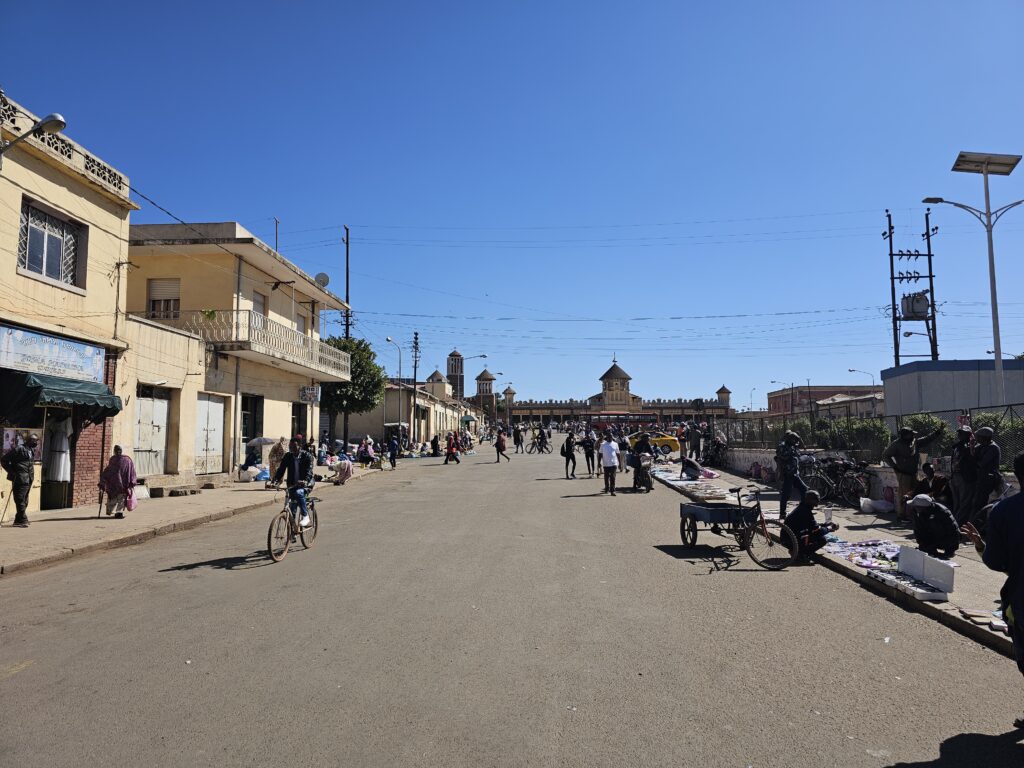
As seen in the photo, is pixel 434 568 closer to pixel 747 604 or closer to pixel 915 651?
pixel 747 604

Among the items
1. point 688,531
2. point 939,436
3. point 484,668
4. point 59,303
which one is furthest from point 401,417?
point 484,668

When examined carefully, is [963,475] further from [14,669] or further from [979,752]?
[14,669]

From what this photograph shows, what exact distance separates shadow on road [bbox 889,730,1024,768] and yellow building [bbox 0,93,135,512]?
47.4 feet

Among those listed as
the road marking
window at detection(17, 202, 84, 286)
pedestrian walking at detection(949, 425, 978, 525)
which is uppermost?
window at detection(17, 202, 84, 286)

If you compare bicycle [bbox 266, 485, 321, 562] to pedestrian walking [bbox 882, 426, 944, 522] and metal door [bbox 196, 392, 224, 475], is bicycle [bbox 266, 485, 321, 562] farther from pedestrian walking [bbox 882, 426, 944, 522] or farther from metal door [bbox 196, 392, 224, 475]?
metal door [bbox 196, 392, 224, 475]

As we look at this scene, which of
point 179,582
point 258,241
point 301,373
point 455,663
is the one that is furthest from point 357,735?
point 301,373

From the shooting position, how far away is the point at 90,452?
1587cm

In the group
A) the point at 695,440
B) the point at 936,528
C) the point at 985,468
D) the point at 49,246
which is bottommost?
the point at 936,528

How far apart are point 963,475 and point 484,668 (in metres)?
9.09

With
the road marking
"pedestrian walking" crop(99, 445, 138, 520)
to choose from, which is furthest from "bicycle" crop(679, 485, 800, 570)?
"pedestrian walking" crop(99, 445, 138, 520)

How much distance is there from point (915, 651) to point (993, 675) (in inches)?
24.4

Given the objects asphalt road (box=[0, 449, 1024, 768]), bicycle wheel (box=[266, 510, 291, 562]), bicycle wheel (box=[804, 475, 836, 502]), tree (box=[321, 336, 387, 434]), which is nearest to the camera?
asphalt road (box=[0, 449, 1024, 768])

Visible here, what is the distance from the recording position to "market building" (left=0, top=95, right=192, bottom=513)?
43.5 feet

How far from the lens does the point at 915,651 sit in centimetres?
578
